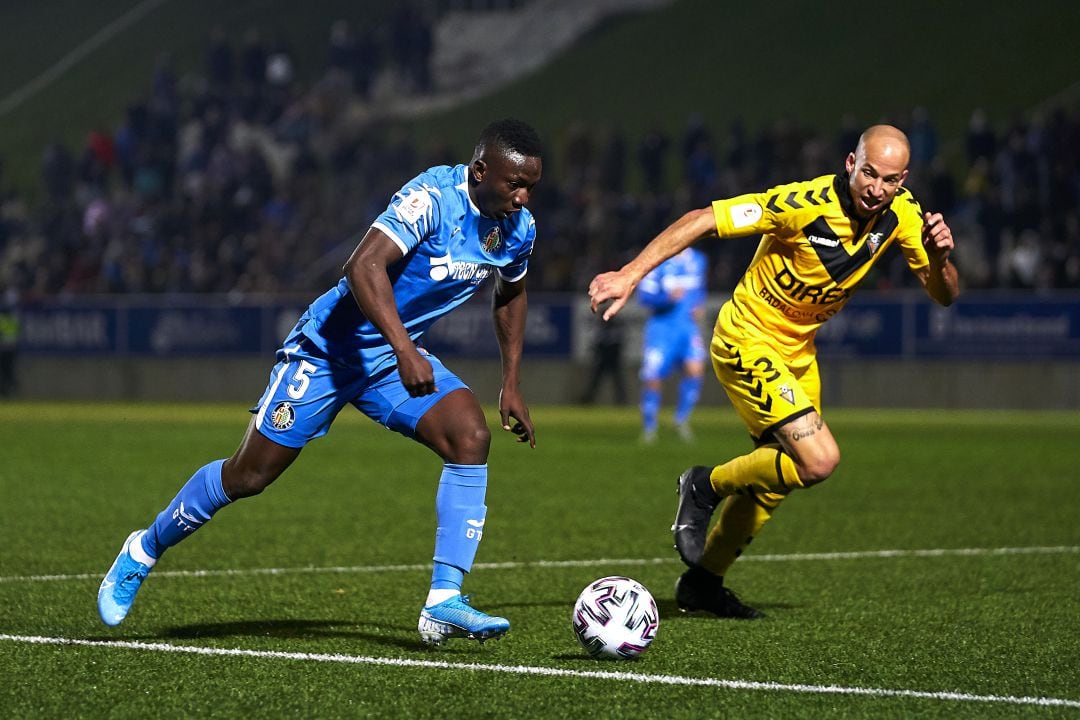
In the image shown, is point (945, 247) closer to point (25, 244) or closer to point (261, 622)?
point (261, 622)

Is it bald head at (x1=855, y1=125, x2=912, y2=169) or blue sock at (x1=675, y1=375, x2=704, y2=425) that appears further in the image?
blue sock at (x1=675, y1=375, x2=704, y2=425)

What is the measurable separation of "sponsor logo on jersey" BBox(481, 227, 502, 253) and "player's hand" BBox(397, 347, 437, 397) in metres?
0.71

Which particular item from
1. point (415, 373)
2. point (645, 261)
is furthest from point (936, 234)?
point (415, 373)

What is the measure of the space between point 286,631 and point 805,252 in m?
2.67

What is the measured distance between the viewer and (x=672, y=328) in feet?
61.5

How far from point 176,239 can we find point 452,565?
2833 centimetres

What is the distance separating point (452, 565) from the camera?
20.4 ft

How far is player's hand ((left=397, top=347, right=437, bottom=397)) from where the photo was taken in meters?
5.70

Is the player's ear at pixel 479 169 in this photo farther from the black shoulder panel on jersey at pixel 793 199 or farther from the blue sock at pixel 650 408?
the blue sock at pixel 650 408

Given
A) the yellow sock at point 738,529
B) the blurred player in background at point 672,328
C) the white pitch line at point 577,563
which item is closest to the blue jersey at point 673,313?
the blurred player in background at point 672,328

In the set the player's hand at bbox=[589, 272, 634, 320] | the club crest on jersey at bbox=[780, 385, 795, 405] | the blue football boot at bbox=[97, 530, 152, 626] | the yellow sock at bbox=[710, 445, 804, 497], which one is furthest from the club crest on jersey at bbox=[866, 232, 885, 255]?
the blue football boot at bbox=[97, 530, 152, 626]

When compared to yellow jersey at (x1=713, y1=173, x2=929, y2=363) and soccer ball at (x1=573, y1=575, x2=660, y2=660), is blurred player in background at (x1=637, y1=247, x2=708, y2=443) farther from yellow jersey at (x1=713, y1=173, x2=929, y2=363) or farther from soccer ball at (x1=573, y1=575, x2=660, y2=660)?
soccer ball at (x1=573, y1=575, x2=660, y2=660)

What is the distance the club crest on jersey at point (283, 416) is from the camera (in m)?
6.28

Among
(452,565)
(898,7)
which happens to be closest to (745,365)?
(452,565)
